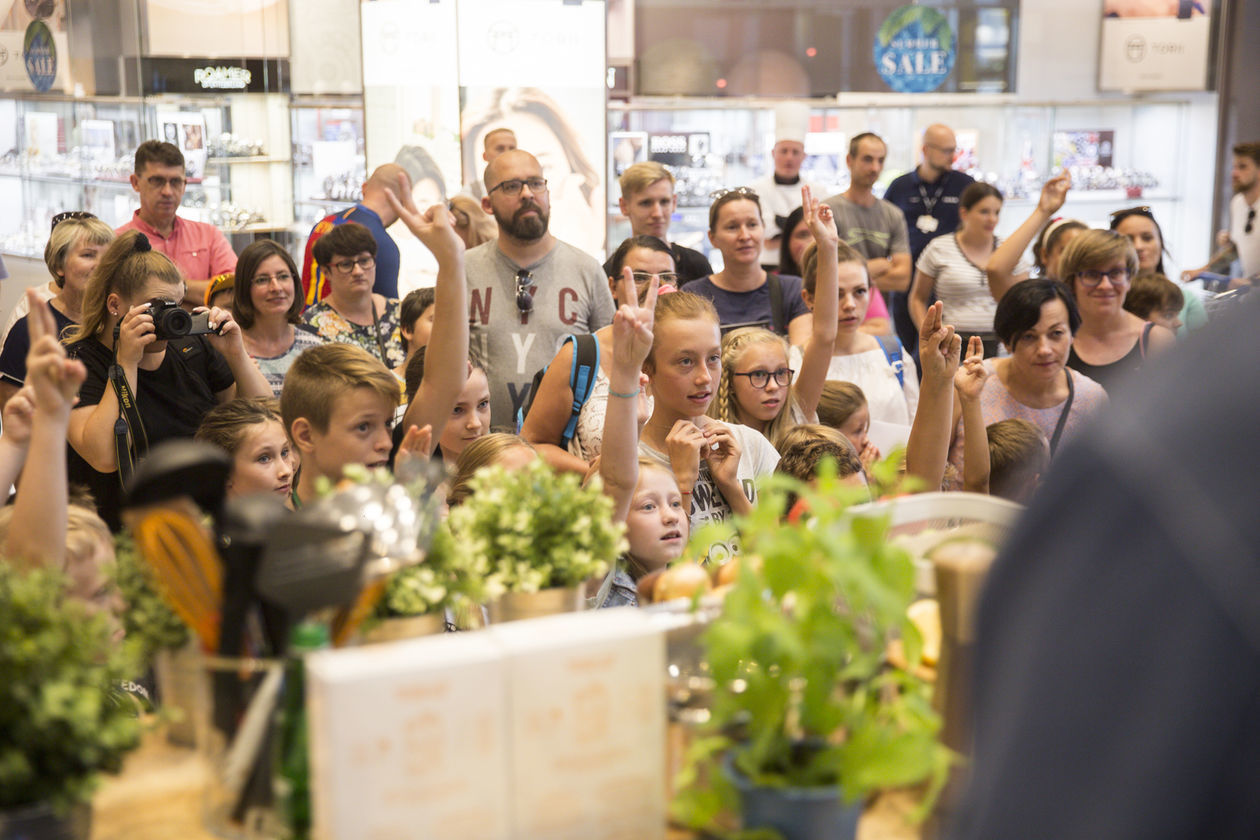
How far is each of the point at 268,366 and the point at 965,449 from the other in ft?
6.65

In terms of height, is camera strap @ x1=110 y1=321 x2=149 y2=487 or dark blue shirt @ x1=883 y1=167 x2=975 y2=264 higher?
dark blue shirt @ x1=883 y1=167 x2=975 y2=264

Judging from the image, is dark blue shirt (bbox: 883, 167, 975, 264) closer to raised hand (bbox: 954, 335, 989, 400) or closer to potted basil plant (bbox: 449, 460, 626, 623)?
raised hand (bbox: 954, 335, 989, 400)

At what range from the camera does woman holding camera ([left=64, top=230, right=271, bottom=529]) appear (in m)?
2.91

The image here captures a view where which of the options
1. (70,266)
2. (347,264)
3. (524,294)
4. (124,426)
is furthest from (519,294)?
(70,266)

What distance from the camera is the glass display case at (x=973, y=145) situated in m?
6.83

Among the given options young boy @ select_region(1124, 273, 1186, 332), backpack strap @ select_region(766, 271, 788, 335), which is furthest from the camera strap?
young boy @ select_region(1124, 273, 1186, 332)

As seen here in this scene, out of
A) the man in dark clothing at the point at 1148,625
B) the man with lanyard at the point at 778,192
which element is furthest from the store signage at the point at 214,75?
the man in dark clothing at the point at 1148,625

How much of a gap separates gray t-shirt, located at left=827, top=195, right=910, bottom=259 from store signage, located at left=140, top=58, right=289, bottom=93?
3.07 m

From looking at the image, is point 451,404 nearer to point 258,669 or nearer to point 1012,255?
point 258,669

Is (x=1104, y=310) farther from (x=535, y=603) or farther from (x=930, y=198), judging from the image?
(x=535, y=603)

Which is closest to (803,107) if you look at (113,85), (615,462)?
(113,85)

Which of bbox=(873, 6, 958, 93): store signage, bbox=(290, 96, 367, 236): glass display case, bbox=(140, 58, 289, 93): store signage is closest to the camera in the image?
bbox=(140, 58, 289, 93): store signage

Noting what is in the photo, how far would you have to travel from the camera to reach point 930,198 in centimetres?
621

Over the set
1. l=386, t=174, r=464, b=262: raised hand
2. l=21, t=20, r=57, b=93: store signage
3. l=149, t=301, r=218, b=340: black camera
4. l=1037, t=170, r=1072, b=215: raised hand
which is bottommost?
l=149, t=301, r=218, b=340: black camera
